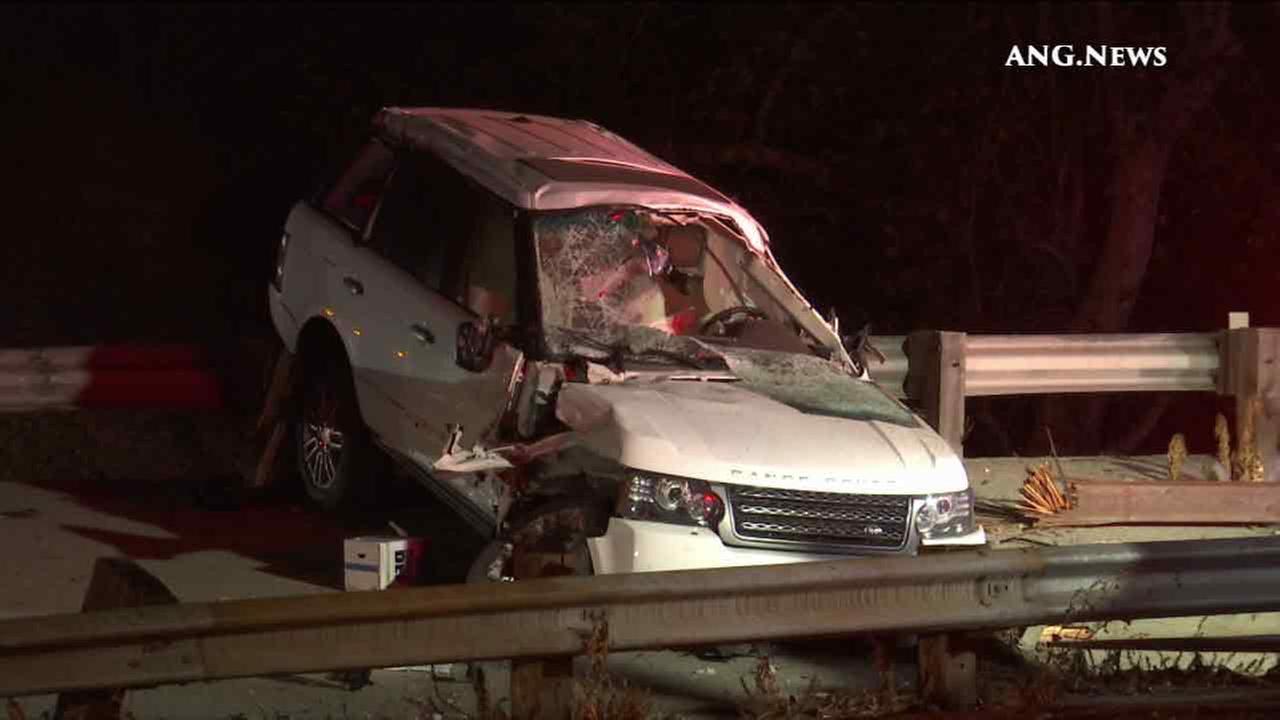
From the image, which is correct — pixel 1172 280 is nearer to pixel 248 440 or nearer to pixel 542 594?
pixel 248 440

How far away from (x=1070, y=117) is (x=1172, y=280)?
9.65 ft

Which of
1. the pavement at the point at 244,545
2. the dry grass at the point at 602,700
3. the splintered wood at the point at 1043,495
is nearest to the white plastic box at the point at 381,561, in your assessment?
the pavement at the point at 244,545

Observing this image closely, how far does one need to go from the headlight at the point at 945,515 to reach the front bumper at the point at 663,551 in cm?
58

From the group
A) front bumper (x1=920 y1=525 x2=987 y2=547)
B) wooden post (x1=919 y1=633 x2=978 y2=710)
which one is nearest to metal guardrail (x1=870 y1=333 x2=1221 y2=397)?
front bumper (x1=920 y1=525 x2=987 y2=547)

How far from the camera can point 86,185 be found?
24.7 metres

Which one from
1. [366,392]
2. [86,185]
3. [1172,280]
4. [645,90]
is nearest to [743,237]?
[366,392]

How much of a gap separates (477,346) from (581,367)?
48 centimetres

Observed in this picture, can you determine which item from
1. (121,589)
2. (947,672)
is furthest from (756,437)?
(121,589)

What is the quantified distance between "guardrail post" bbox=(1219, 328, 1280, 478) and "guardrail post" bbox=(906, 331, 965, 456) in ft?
5.49

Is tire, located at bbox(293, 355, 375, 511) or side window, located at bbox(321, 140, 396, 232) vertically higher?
side window, located at bbox(321, 140, 396, 232)

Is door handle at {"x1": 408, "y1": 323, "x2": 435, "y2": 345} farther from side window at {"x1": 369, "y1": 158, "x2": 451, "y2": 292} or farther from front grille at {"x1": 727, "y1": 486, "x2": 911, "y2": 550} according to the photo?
front grille at {"x1": 727, "y1": 486, "x2": 911, "y2": 550}

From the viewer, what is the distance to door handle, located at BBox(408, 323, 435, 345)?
32.0 ft

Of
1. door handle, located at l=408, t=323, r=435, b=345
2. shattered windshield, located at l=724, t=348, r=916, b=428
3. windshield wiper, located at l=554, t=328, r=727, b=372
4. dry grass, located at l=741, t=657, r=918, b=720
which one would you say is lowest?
dry grass, located at l=741, t=657, r=918, b=720

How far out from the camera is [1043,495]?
433 inches
